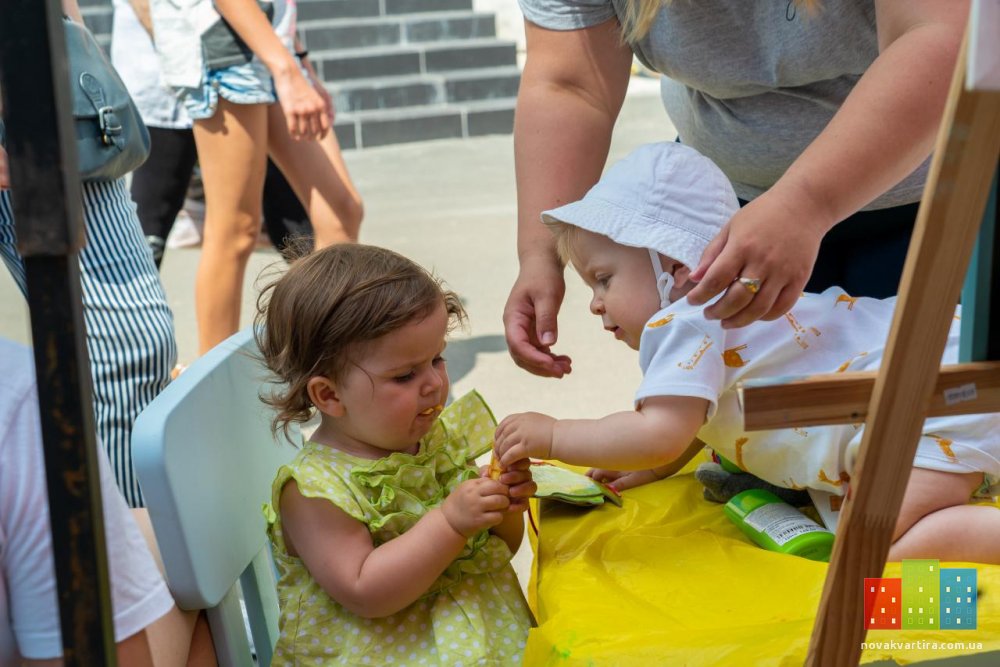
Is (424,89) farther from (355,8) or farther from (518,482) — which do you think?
(518,482)

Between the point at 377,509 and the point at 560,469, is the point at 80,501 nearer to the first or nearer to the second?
the point at 377,509

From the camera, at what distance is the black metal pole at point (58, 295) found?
631 millimetres

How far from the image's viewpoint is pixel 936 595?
46.8 inches

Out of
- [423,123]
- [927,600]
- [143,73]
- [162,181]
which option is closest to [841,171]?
[927,600]

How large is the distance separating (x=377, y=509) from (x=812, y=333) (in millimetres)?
584

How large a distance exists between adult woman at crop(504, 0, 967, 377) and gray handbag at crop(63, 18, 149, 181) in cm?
74

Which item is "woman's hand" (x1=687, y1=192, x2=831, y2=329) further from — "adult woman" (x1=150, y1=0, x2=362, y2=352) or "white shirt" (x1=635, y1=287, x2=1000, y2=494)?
"adult woman" (x1=150, y1=0, x2=362, y2=352)

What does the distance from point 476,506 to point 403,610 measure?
21cm

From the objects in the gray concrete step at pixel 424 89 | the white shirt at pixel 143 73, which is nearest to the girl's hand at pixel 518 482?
the white shirt at pixel 143 73

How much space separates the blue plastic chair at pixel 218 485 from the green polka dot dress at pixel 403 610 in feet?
0.23

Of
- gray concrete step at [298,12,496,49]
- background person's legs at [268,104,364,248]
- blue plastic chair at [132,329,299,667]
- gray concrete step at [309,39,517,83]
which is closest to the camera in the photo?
blue plastic chair at [132,329,299,667]

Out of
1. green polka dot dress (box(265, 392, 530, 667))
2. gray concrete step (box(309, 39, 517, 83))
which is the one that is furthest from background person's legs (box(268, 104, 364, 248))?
gray concrete step (box(309, 39, 517, 83))

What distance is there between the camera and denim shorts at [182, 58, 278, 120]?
306 centimetres

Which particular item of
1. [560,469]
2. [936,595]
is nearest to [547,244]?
[560,469]
